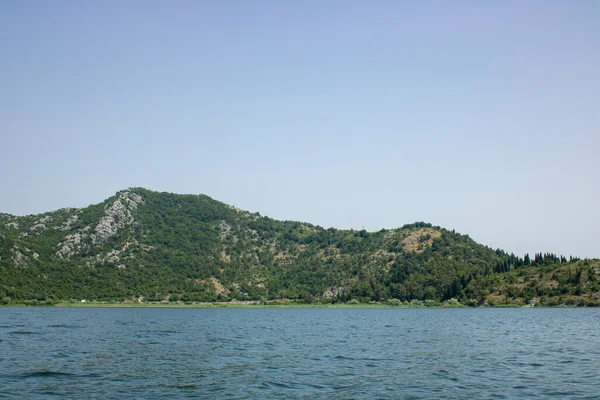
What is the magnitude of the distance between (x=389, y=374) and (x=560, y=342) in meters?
36.7

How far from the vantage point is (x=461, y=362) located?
52.0 metres

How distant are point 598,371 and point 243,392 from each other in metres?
31.4

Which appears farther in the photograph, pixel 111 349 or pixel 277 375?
pixel 111 349

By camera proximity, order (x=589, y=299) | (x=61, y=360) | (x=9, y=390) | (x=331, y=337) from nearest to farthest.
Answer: (x=9, y=390)
(x=61, y=360)
(x=331, y=337)
(x=589, y=299)

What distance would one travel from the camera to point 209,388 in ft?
127

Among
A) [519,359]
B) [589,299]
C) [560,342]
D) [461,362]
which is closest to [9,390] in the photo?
[461,362]

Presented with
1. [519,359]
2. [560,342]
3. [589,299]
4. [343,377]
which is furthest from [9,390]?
[589,299]

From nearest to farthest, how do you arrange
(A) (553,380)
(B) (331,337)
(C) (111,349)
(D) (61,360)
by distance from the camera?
(A) (553,380)
(D) (61,360)
(C) (111,349)
(B) (331,337)

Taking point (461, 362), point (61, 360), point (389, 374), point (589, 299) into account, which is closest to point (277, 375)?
point (389, 374)

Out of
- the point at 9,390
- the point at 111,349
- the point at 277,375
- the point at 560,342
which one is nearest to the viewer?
the point at 9,390

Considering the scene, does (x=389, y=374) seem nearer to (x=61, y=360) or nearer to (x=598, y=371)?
(x=598, y=371)

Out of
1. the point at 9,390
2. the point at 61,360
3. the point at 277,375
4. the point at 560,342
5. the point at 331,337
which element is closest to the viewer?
the point at 9,390

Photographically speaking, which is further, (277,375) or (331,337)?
(331,337)

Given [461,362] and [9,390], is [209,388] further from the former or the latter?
[461,362]
